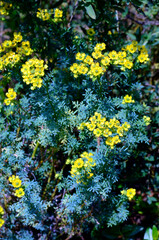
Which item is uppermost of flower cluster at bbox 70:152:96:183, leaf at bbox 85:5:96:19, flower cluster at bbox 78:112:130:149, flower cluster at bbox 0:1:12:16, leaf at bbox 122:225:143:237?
flower cluster at bbox 0:1:12:16

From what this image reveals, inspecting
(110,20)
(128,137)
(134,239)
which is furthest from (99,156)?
(134,239)

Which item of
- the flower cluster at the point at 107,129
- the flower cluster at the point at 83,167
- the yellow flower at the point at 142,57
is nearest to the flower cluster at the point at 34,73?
the flower cluster at the point at 107,129

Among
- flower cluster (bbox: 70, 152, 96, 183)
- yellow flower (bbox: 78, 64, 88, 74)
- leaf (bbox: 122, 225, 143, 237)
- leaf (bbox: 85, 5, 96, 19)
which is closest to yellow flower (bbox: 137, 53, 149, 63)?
yellow flower (bbox: 78, 64, 88, 74)

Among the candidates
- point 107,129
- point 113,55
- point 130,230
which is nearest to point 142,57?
point 113,55

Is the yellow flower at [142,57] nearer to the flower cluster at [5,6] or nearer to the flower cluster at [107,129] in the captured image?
the flower cluster at [107,129]

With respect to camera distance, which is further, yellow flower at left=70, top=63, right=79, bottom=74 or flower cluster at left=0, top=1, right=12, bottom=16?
flower cluster at left=0, top=1, right=12, bottom=16

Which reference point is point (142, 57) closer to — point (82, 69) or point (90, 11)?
point (82, 69)

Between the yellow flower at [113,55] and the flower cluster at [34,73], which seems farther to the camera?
Result: the yellow flower at [113,55]

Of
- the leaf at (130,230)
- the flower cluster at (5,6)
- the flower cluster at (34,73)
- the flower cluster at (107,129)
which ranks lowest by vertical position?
the leaf at (130,230)

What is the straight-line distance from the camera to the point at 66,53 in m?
1.87

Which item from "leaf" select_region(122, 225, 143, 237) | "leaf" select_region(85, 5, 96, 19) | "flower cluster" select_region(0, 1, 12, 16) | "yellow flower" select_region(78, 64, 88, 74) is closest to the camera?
"yellow flower" select_region(78, 64, 88, 74)

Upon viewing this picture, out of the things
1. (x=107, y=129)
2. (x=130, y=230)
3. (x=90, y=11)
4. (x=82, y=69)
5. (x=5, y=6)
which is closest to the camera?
(x=107, y=129)

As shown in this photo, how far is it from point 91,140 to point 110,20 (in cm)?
100

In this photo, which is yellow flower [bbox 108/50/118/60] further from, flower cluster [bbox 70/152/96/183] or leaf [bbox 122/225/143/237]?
leaf [bbox 122/225/143/237]
